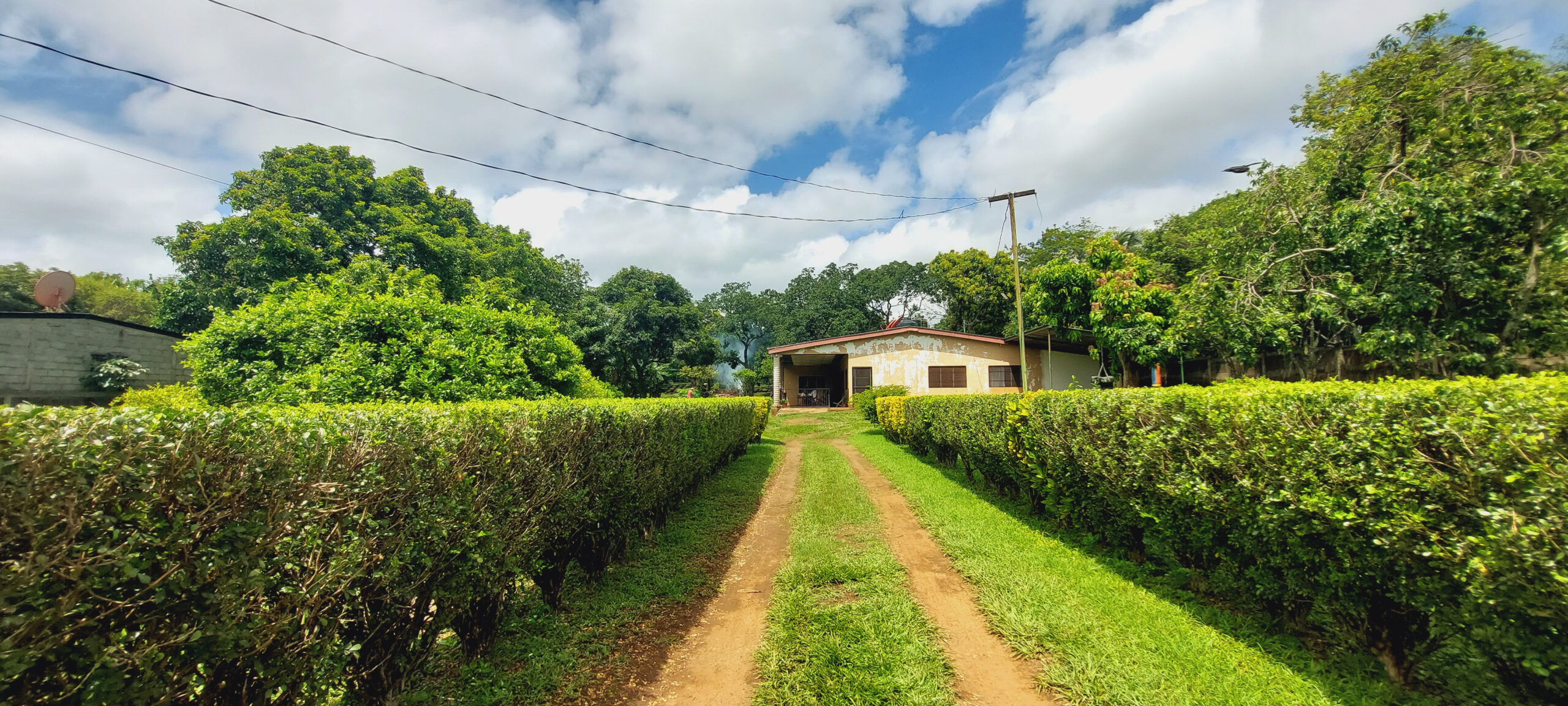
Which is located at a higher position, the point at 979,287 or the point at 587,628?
the point at 979,287

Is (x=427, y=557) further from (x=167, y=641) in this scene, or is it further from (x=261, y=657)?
(x=167, y=641)

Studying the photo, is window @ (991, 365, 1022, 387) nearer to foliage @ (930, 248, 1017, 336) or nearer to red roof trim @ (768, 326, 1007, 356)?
Result: red roof trim @ (768, 326, 1007, 356)

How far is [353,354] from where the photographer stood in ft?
25.3

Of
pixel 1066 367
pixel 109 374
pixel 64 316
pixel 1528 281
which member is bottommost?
pixel 109 374

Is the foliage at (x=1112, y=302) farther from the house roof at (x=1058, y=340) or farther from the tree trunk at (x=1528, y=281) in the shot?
the tree trunk at (x=1528, y=281)

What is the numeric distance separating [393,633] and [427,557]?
0.38 meters

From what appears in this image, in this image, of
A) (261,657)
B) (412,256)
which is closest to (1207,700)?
(261,657)

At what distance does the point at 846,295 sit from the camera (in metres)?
51.7

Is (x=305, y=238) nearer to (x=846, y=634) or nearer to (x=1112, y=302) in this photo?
(x=846, y=634)

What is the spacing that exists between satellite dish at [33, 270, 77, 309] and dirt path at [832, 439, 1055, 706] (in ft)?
51.4

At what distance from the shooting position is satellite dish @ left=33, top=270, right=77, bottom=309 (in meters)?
10.4

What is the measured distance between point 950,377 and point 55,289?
88.6 ft

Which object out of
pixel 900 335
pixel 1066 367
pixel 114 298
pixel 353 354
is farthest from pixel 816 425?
pixel 114 298

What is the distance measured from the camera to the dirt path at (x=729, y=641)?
11.2 ft
